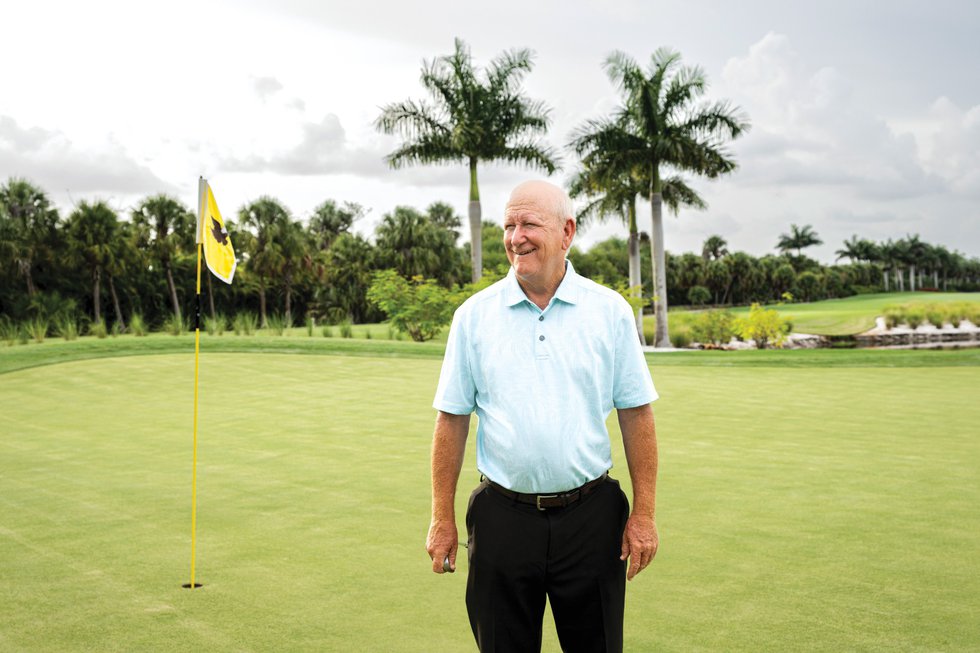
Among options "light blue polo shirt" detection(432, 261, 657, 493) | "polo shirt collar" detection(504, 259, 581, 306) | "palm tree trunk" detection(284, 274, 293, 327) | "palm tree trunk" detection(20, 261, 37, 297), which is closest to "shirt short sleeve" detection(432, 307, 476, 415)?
"light blue polo shirt" detection(432, 261, 657, 493)

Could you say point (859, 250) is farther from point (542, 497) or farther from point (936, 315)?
point (542, 497)

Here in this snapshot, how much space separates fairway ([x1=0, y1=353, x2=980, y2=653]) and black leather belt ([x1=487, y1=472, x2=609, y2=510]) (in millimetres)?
1254

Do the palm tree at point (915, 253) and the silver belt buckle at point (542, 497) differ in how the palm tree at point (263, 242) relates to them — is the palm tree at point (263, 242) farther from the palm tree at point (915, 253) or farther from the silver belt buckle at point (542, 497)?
the palm tree at point (915, 253)

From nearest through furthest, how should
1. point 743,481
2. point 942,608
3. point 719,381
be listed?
1. point 942,608
2. point 743,481
3. point 719,381

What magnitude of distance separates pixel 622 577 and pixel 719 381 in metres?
13.6

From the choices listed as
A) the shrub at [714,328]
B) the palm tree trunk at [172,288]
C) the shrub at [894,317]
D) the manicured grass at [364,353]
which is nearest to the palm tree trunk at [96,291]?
the palm tree trunk at [172,288]

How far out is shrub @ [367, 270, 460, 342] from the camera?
3281cm

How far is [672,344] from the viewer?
1485 inches

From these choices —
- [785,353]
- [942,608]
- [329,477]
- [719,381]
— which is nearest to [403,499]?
[329,477]

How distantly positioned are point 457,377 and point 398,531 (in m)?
3.18

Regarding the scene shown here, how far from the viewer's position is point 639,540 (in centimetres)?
306

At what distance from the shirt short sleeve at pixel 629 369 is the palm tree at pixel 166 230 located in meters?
44.5

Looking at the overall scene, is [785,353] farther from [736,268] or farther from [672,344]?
[736,268]

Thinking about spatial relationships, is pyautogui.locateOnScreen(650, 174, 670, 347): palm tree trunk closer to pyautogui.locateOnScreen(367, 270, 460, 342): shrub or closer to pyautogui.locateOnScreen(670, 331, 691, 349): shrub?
pyautogui.locateOnScreen(670, 331, 691, 349): shrub
